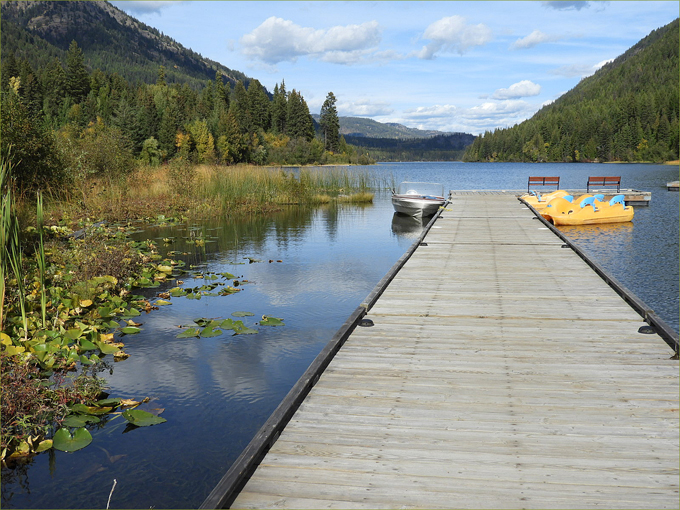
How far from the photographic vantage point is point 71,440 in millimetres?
4621

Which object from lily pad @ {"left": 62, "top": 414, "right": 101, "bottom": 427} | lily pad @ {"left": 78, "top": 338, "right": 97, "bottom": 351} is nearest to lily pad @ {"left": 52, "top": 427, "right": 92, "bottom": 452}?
lily pad @ {"left": 62, "top": 414, "right": 101, "bottom": 427}

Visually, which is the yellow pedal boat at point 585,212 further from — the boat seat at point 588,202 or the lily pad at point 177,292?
the lily pad at point 177,292

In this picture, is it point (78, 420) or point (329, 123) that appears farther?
point (329, 123)

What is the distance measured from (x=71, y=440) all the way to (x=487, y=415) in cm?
357

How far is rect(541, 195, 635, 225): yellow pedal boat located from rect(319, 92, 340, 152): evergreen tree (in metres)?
96.3

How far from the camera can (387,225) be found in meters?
20.5

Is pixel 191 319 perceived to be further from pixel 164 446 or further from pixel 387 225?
pixel 387 225

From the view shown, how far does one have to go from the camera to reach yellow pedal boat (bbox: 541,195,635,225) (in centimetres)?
2080

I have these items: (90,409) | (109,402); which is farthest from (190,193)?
(90,409)

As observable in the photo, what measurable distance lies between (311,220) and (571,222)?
10372mm

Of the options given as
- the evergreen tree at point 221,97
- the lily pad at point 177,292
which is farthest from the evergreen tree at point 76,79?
the lily pad at point 177,292

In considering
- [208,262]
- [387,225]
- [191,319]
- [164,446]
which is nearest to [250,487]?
[164,446]

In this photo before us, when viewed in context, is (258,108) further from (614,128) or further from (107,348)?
(107,348)

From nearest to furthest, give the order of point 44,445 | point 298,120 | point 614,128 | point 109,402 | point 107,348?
point 44,445 < point 109,402 < point 107,348 < point 298,120 < point 614,128
